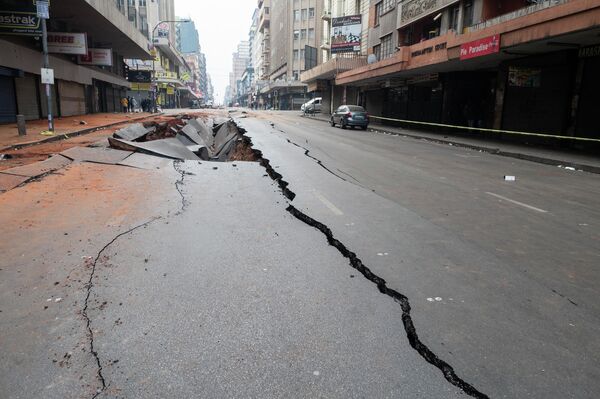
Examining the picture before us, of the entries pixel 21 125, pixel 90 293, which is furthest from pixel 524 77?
pixel 90 293

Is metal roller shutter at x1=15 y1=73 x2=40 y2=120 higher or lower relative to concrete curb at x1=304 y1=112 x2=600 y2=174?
higher

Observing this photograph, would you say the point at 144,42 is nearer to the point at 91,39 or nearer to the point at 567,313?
the point at 91,39

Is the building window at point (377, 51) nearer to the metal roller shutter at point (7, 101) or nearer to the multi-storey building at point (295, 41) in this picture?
the metal roller shutter at point (7, 101)

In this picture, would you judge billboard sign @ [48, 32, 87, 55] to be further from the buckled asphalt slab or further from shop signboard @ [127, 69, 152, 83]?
shop signboard @ [127, 69, 152, 83]

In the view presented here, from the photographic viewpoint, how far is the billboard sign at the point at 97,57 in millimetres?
31562

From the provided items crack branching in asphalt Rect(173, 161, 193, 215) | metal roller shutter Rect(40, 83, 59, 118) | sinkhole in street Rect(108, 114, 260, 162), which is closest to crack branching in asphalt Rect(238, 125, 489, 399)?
crack branching in asphalt Rect(173, 161, 193, 215)

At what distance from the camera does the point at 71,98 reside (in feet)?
104

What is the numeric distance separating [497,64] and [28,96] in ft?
84.5

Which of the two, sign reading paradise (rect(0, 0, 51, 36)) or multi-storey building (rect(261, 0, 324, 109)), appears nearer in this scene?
sign reading paradise (rect(0, 0, 51, 36))

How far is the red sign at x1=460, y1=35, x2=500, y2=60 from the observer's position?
18.1 metres

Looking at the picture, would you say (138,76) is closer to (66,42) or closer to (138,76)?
(138,76)

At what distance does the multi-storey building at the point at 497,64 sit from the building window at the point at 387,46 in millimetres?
156

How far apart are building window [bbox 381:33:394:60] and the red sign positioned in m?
16.7

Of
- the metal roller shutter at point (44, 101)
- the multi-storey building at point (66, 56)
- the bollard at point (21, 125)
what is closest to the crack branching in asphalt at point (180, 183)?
the bollard at point (21, 125)
